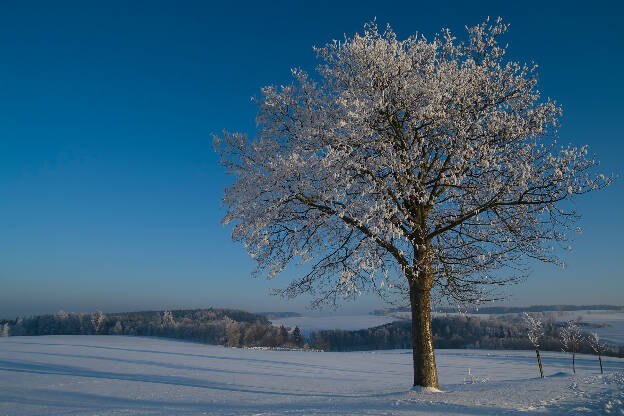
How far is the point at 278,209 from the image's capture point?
9.37m

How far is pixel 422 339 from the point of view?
9.66 m

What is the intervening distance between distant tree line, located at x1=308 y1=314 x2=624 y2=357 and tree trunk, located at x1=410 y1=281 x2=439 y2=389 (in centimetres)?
8050

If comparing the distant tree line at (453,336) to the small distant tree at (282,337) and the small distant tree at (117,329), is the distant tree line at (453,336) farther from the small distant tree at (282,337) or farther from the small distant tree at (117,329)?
the small distant tree at (117,329)

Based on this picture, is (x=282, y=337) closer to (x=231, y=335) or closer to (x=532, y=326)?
(x=231, y=335)

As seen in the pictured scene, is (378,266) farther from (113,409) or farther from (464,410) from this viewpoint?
(113,409)

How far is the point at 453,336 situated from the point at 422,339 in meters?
96.1

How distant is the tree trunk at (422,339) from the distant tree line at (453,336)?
8050 cm

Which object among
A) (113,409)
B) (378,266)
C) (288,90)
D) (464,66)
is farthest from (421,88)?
(113,409)

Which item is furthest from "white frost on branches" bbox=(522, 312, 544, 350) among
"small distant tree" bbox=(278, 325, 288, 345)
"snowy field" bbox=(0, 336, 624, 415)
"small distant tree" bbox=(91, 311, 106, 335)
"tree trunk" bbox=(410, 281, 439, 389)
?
"small distant tree" bbox=(91, 311, 106, 335)

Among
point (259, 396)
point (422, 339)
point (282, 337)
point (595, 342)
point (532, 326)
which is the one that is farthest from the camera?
point (282, 337)

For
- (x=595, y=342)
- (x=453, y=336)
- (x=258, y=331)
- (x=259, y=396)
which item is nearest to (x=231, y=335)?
(x=258, y=331)

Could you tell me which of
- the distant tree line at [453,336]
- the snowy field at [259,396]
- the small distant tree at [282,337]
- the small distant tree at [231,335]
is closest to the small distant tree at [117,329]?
the small distant tree at [231,335]

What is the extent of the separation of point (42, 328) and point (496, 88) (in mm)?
116865

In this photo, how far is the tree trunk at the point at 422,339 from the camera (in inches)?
374
